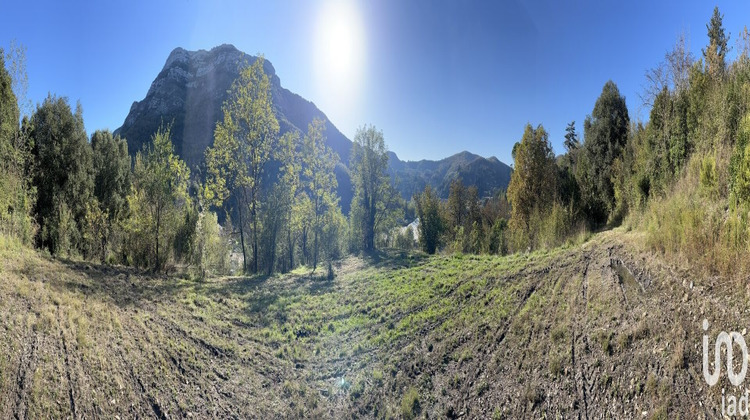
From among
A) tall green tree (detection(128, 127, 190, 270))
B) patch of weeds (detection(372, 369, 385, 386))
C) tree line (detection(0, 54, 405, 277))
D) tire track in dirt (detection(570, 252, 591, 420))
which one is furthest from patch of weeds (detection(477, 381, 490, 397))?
tall green tree (detection(128, 127, 190, 270))

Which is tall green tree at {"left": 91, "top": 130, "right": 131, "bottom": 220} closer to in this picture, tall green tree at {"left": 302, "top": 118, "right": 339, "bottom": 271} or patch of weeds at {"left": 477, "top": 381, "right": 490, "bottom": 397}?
tall green tree at {"left": 302, "top": 118, "right": 339, "bottom": 271}

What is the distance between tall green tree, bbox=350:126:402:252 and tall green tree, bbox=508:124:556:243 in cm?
1334

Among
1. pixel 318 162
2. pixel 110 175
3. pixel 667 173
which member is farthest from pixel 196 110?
pixel 667 173

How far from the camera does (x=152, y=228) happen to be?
11.0 metres

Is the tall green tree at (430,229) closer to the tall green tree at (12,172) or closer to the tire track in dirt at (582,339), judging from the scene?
the tire track in dirt at (582,339)

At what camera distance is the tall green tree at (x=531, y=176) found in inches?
583

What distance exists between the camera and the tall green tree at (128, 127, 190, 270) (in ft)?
35.6

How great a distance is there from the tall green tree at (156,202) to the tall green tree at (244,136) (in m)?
3.04

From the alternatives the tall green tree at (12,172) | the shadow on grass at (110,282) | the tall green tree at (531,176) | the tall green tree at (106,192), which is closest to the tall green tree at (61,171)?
the tall green tree at (106,192)

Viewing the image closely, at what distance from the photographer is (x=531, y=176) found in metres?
15.2

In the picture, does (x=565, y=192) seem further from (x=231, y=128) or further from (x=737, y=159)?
(x=231, y=128)

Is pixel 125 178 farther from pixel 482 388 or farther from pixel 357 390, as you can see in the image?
pixel 482 388

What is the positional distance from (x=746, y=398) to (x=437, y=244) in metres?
27.0

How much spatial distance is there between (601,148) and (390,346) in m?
13.6
